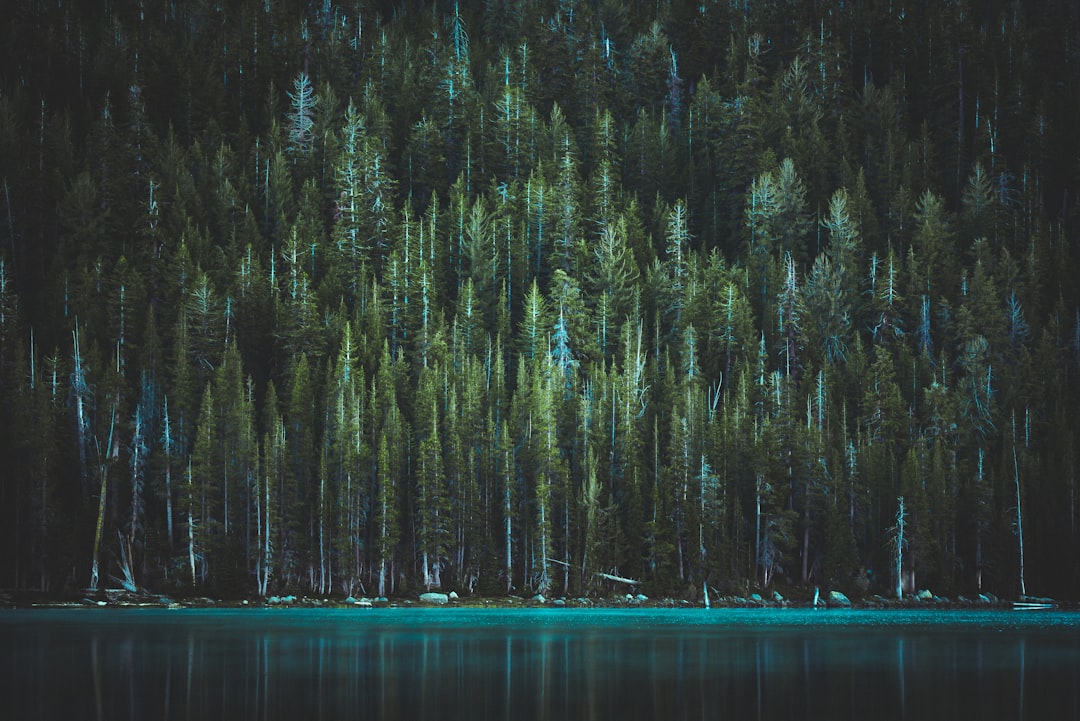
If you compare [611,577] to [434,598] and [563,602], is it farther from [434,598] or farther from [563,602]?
[434,598]

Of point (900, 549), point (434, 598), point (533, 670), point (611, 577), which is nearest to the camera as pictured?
point (533, 670)

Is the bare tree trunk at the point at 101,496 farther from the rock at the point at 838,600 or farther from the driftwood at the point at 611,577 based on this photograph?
the rock at the point at 838,600

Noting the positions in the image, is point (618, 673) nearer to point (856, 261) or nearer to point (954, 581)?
point (954, 581)

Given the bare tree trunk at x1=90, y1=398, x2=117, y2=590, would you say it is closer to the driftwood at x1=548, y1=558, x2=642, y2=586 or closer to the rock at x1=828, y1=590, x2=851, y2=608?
the driftwood at x1=548, y1=558, x2=642, y2=586

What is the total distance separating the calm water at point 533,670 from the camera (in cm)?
3409

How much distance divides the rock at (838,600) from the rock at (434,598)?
28595 millimetres

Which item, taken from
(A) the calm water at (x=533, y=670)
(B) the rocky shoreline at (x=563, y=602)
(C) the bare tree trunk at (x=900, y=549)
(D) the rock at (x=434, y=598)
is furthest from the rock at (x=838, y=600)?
(D) the rock at (x=434, y=598)

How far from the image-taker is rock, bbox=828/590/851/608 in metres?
100

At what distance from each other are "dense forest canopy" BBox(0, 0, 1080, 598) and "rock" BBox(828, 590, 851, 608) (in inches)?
58.8

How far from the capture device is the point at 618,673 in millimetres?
43000

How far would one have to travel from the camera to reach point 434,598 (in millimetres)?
100188

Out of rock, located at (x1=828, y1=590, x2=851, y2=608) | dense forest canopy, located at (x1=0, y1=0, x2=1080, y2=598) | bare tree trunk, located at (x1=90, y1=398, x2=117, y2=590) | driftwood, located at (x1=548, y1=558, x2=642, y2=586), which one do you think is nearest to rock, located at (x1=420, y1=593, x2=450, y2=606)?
dense forest canopy, located at (x1=0, y1=0, x2=1080, y2=598)

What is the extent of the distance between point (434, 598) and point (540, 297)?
35.1 metres

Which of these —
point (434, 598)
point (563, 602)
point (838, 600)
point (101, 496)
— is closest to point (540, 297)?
point (563, 602)
